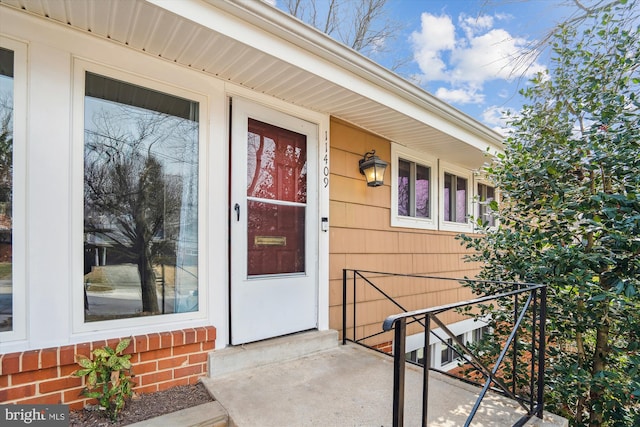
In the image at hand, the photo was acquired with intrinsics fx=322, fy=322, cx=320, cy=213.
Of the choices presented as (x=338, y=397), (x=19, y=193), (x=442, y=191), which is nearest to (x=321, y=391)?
(x=338, y=397)

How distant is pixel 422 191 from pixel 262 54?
291 centimetres

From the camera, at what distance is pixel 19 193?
1.67 m

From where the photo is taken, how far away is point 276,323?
Result: 8.42 ft

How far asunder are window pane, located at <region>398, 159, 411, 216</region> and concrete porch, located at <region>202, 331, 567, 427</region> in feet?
6.11

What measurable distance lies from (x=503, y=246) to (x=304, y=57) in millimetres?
2178

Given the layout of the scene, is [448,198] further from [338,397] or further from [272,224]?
[338,397]

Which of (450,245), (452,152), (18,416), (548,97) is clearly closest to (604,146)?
(548,97)

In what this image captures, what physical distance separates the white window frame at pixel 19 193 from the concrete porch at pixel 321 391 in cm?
107

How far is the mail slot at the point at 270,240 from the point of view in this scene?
2.55 meters

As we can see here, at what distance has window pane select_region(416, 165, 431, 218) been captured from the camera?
420cm

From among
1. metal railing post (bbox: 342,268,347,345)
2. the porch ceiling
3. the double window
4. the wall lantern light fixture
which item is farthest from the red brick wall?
the double window

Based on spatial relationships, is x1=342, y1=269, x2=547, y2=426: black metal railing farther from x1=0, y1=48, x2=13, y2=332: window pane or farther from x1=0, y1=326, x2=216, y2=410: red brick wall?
x1=0, y1=48, x2=13, y2=332: window pane
